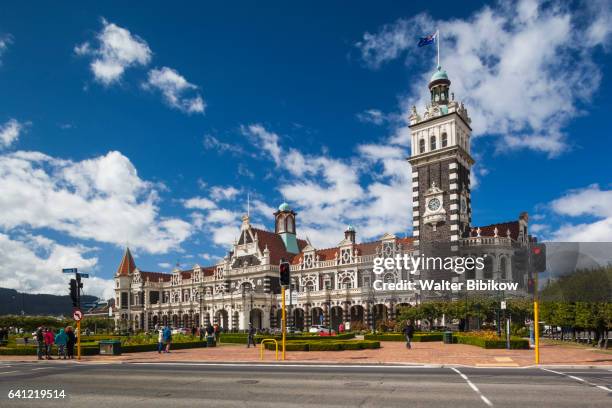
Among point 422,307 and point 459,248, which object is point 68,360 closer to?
point 422,307

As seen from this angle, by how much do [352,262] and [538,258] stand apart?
47.9 metres

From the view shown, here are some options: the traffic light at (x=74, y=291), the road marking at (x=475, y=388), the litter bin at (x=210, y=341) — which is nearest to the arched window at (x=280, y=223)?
the litter bin at (x=210, y=341)

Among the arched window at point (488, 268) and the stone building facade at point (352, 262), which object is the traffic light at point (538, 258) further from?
the arched window at point (488, 268)

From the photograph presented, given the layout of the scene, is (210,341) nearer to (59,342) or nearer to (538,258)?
(59,342)

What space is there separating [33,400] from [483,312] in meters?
42.3

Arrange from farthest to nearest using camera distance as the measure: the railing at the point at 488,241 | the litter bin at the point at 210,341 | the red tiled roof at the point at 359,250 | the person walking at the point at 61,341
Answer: the red tiled roof at the point at 359,250 < the railing at the point at 488,241 < the litter bin at the point at 210,341 < the person walking at the point at 61,341

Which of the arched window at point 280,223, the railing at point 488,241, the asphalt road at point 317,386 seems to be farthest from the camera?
the arched window at point 280,223

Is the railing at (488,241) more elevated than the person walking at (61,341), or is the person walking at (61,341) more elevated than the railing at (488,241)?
the railing at (488,241)

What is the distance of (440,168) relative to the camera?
209 ft

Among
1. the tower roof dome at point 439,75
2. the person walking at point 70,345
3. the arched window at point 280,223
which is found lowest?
the person walking at point 70,345

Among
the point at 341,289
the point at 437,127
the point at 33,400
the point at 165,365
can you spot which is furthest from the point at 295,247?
the point at 33,400

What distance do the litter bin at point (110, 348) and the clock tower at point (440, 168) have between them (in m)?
39.7

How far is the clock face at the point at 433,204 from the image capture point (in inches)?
2469

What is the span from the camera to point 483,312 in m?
49.2
